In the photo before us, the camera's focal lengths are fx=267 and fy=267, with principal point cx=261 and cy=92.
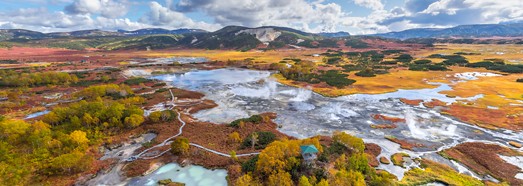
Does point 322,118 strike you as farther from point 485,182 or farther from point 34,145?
point 34,145

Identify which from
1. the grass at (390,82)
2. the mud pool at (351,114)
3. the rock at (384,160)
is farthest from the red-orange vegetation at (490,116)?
the rock at (384,160)

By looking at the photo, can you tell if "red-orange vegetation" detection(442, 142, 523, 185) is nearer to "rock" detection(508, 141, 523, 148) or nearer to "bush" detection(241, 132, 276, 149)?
"rock" detection(508, 141, 523, 148)

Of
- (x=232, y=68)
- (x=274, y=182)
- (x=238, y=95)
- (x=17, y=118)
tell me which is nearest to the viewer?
(x=274, y=182)

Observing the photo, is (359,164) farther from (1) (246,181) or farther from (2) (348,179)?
(1) (246,181)

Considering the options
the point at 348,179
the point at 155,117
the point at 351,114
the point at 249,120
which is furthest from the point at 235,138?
the point at 351,114

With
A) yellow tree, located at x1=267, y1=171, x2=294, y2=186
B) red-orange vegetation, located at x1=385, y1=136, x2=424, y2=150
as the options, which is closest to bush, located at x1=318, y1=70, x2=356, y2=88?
red-orange vegetation, located at x1=385, y1=136, x2=424, y2=150

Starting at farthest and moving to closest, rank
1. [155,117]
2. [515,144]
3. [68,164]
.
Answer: [155,117] → [515,144] → [68,164]

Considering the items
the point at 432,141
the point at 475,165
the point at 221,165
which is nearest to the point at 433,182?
the point at 475,165
